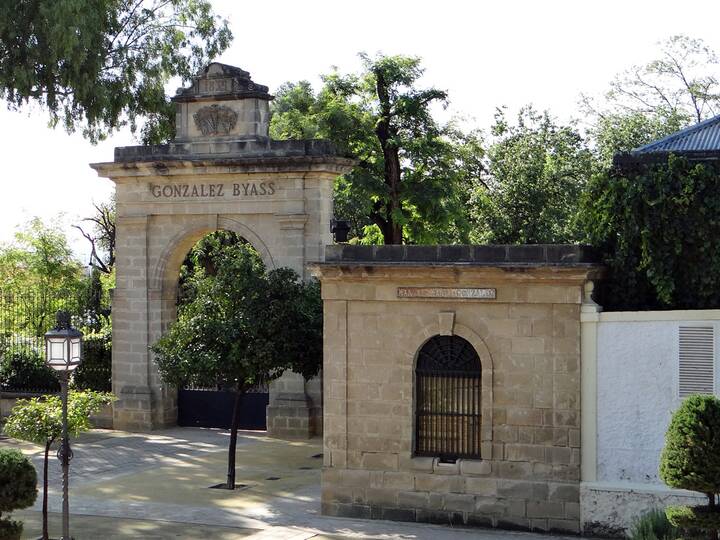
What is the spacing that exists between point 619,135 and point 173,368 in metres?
24.2

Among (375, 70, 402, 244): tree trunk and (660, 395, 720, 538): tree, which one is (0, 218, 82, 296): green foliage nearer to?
(375, 70, 402, 244): tree trunk

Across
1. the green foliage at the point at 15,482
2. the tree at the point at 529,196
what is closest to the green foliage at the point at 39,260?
the tree at the point at 529,196

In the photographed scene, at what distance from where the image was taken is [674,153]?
55.9 feet

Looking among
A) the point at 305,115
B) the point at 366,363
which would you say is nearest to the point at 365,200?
the point at 305,115

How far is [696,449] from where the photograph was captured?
1250cm

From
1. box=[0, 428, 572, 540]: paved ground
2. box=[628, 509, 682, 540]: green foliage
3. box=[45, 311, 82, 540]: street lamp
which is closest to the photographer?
box=[628, 509, 682, 540]: green foliage

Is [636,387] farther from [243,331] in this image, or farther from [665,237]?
[243,331]

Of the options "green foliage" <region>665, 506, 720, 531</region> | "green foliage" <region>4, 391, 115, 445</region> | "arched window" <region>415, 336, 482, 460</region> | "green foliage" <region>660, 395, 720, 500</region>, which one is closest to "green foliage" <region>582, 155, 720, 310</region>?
"arched window" <region>415, 336, 482, 460</region>

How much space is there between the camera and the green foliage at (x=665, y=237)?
1664 centimetres

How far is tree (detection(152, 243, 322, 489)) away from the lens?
63.5 feet

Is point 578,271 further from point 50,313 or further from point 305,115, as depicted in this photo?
point 305,115

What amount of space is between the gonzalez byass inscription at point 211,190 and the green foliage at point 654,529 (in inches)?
514

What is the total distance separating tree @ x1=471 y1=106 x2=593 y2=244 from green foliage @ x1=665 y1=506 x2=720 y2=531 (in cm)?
2237

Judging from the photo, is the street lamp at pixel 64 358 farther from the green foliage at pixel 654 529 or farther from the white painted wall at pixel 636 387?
the green foliage at pixel 654 529
